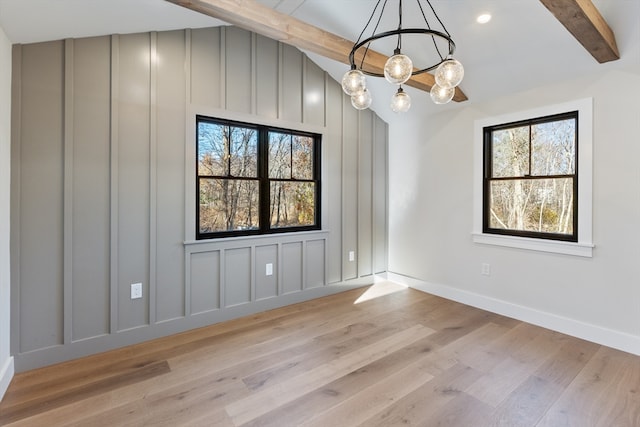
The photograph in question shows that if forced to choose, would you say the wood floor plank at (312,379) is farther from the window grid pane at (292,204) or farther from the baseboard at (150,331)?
the window grid pane at (292,204)

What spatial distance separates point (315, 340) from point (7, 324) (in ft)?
7.32

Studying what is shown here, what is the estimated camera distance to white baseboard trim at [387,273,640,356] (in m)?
2.55

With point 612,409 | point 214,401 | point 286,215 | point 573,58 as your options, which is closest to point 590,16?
point 573,58

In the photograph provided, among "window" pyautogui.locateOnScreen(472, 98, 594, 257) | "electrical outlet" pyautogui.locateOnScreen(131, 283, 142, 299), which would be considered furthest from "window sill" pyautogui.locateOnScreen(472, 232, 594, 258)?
"electrical outlet" pyautogui.locateOnScreen(131, 283, 142, 299)

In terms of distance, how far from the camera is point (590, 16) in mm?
2029

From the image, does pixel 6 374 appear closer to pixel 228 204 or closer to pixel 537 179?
pixel 228 204

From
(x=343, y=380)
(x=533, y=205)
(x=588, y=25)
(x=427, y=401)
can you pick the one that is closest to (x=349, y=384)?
(x=343, y=380)

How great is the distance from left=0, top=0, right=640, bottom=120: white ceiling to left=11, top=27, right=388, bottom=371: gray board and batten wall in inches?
10.0

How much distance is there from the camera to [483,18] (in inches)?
101

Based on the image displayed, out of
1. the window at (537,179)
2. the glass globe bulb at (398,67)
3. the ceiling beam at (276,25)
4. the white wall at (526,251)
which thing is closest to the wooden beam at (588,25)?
the white wall at (526,251)

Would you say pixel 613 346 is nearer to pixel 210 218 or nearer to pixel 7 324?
pixel 210 218

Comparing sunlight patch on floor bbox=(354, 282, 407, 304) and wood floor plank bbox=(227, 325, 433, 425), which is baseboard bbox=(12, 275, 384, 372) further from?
wood floor plank bbox=(227, 325, 433, 425)

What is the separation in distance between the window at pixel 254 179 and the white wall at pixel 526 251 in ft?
4.46

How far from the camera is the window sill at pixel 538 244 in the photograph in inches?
108
